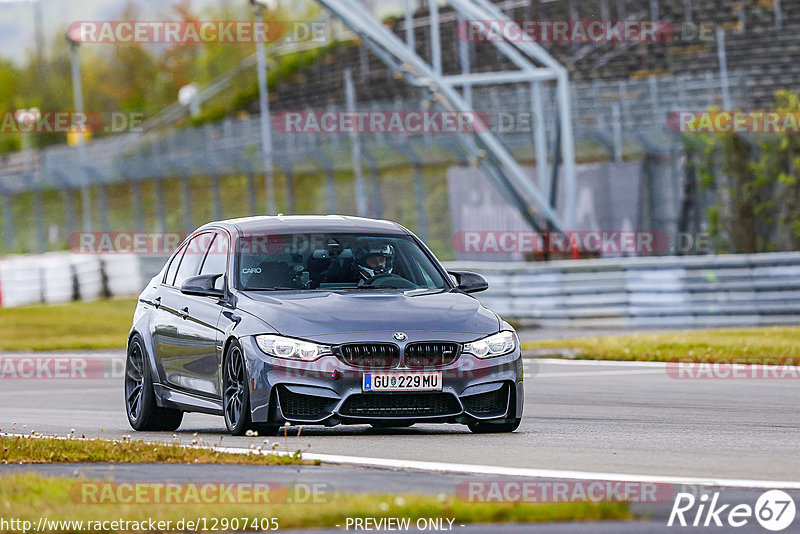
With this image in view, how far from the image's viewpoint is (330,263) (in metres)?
11.3

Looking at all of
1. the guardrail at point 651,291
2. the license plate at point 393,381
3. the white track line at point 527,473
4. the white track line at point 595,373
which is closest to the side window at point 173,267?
the license plate at point 393,381

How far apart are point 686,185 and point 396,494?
1029 inches

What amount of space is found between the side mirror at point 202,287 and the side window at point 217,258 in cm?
9

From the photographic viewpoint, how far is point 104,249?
167 feet

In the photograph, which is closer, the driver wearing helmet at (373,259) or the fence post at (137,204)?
the driver wearing helmet at (373,259)

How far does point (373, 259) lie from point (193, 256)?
5.09 feet

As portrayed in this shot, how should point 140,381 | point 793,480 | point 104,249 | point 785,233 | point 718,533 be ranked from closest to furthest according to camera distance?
1. point 718,533
2. point 793,480
3. point 140,381
4. point 785,233
5. point 104,249

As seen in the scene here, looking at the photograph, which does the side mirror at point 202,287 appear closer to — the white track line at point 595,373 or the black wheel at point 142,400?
the black wheel at point 142,400

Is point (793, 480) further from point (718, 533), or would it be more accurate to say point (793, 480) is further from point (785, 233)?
point (785, 233)

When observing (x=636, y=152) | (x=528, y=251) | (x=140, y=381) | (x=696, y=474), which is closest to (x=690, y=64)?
(x=636, y=152)

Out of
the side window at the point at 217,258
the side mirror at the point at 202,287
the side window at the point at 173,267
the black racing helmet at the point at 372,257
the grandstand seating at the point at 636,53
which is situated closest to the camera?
the side mirror at the point at 202,287

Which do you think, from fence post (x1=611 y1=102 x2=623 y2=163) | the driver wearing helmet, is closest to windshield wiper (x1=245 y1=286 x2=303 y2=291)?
the driver wearing helmet

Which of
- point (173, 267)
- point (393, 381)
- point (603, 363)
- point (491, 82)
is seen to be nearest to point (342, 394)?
point (393, 381)

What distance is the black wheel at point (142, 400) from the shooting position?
12.2 meters
